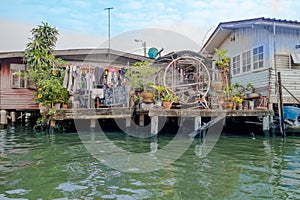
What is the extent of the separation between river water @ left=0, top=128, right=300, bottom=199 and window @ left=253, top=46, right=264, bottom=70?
5.31 m

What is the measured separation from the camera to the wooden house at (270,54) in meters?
10.9

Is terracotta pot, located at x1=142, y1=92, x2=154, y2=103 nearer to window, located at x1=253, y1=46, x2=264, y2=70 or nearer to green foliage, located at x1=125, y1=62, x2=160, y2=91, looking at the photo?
green foliage, located at x1=125, y1=62, x2=160, y2=91

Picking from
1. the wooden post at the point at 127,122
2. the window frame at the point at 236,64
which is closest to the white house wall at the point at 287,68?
the window frame at the point at 236,64

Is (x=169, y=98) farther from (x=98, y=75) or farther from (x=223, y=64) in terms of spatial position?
(x=98, y=75)

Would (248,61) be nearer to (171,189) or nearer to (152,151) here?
(152,151)

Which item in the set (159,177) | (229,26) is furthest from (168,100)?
(229,26)

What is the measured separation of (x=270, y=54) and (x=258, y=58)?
715 mm

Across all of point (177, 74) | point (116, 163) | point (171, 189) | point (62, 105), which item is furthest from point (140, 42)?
point (171, 189)

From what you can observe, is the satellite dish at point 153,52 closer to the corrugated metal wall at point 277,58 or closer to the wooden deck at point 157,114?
the wooden deck at point 157,114

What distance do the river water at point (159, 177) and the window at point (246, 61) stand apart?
19.9ft

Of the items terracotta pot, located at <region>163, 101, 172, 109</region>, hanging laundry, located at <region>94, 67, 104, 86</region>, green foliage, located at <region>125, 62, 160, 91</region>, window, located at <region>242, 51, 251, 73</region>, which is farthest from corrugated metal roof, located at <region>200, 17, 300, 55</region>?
hanging laundry, located at <region>94, 67, 104, 86</region>

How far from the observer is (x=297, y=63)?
441 inches

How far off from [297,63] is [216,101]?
165 inches

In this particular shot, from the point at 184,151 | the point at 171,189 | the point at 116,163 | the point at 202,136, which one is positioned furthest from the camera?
the point at 202,136
